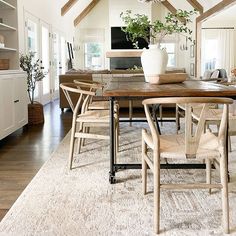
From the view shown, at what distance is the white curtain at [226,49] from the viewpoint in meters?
13.4

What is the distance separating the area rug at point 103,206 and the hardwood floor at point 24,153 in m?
0.10

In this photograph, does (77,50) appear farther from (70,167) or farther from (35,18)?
(70,167)

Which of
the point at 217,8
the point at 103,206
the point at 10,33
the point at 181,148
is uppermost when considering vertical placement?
the point at 217,8

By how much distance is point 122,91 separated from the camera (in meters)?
2.42

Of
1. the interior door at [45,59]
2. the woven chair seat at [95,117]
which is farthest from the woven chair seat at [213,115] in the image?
the interior door at [45,59]

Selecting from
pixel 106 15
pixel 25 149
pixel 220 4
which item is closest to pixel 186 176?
pixel 25 149

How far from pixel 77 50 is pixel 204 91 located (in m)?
11.9

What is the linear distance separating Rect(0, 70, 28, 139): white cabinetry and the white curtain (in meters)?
10.0

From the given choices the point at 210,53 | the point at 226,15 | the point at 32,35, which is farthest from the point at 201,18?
the point at 32,35

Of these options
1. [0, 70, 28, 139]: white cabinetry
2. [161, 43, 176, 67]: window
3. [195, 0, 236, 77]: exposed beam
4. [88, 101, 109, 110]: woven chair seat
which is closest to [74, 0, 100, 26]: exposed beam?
[161, 43, 176, 67]: window

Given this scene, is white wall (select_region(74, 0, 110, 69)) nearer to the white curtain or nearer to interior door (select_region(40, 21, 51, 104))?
the white curtain

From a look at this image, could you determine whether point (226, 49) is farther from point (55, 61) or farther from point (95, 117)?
point (95, 117)

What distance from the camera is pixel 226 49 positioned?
13.5 m

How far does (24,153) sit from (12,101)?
90 cm
